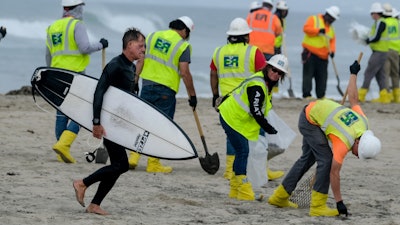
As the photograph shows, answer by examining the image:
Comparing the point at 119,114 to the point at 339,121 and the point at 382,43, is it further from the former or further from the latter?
the point at 382,43

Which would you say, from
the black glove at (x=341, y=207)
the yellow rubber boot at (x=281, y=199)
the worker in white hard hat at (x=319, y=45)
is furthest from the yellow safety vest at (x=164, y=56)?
the worker in white hard hat at (x=319, y=45)

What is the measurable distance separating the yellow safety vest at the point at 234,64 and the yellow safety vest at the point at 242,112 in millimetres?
1076

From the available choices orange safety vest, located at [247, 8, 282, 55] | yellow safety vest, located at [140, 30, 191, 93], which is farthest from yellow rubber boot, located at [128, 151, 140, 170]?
orange safety vest, located at [247, 8, 282, 55]

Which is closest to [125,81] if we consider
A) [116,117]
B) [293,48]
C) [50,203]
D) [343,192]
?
[116,117]

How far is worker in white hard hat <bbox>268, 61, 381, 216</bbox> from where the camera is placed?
32.9 feet

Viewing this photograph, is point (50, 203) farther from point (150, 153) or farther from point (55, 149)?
point (55, 149)

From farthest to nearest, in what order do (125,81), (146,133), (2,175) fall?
(2,175)
(146,133)
(125,81)

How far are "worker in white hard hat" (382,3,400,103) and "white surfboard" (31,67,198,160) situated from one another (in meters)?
10.1

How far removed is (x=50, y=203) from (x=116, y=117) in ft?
3.19

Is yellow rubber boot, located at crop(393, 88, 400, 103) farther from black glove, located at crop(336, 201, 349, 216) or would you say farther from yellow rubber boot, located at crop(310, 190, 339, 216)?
black glove, located at crop(336, 201, 349, 216)

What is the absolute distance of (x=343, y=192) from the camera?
1196 cm

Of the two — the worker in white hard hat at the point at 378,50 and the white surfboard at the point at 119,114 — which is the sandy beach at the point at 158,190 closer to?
the white surfboard at the point at 119,114

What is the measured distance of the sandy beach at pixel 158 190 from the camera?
10.1 meters

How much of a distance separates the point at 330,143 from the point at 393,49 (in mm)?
10589
